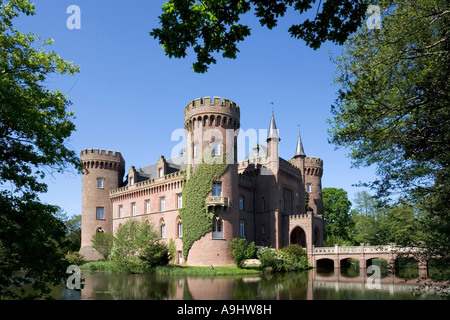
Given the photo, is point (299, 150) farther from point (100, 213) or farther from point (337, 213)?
point (100, 213)

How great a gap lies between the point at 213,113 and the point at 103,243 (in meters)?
19.5

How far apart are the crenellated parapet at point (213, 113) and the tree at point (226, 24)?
26381 millimetres

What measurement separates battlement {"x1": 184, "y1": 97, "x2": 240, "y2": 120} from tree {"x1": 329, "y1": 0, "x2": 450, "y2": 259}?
822 inches

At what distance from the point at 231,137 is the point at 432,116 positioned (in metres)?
23.9

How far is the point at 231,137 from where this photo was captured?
33406 millimetres

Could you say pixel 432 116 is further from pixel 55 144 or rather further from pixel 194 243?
pixel 194 243

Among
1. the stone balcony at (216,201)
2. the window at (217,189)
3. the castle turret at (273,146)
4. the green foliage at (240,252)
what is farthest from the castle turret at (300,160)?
the green foliage at (240,252)

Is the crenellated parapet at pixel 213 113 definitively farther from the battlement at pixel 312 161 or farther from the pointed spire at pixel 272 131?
the battlement at pixel 312 161

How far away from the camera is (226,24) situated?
6.25 metres

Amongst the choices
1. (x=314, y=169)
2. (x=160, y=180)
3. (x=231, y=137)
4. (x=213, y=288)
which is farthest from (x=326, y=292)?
(x=314, y=169)

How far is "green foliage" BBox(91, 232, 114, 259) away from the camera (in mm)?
40781

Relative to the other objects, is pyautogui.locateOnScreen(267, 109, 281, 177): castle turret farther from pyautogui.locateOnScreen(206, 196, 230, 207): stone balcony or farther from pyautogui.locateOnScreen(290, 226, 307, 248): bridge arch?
pyautogui.locateOnScreen(206, 196, 230, 207): stone balcony

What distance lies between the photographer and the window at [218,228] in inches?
1248

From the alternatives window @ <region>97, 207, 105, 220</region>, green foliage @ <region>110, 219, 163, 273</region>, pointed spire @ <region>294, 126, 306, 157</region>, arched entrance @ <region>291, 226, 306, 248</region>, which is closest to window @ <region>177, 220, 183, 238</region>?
green foliage @ <region>110, 219, 163, 273</region>
